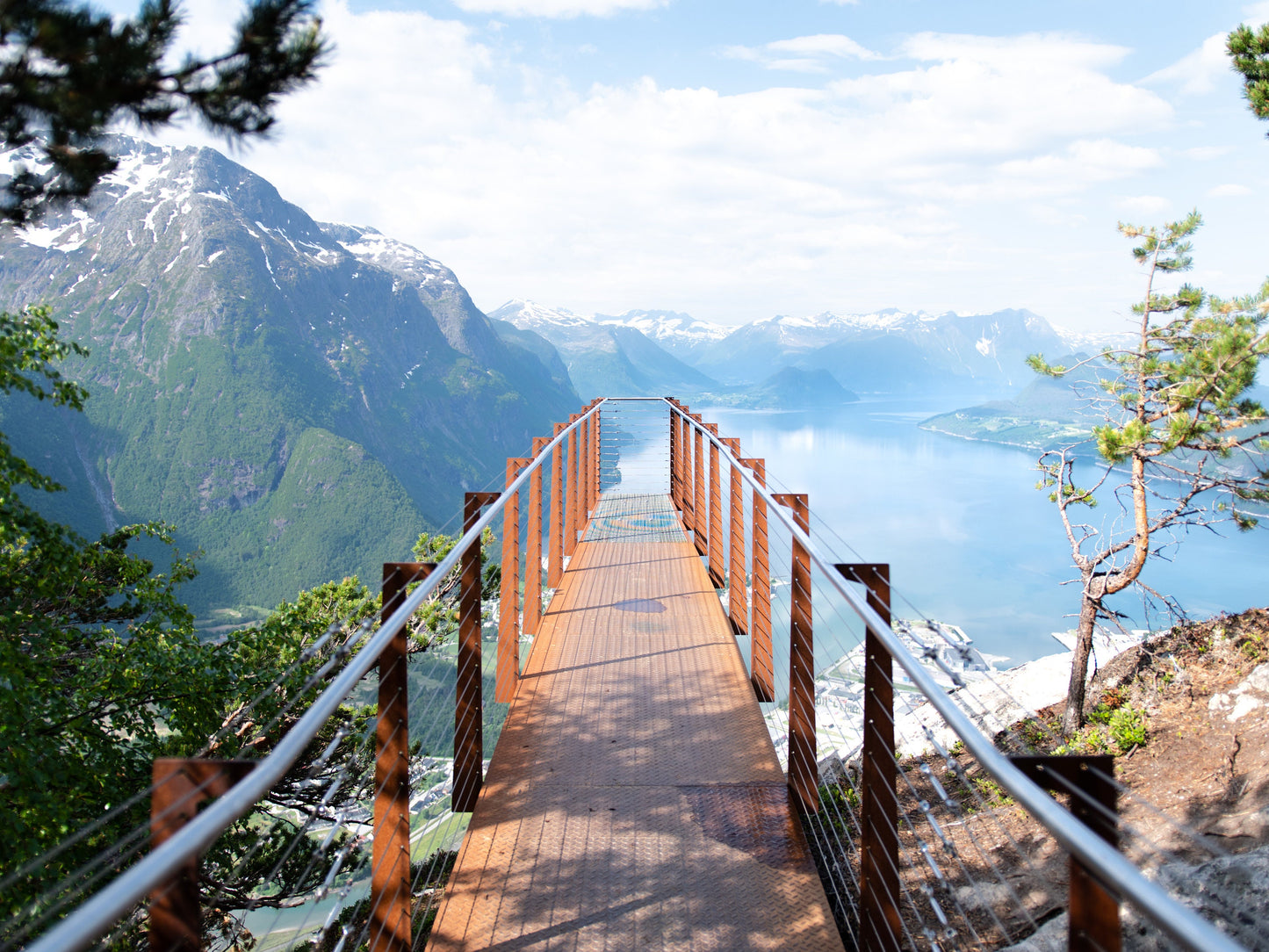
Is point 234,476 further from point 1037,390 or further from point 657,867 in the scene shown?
point 1037,390

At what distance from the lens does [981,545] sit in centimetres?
8331

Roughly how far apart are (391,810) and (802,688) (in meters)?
1.47

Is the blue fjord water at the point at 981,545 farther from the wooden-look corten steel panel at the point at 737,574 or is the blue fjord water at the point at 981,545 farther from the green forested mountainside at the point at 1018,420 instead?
the wooden-look corten steel panel at the point at 737,574

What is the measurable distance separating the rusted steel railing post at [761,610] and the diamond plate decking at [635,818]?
0.11 m

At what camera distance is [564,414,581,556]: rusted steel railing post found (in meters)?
6.18

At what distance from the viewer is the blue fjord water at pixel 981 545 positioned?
63875 millimetres

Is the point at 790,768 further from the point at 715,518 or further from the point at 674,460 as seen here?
the point at 674,460

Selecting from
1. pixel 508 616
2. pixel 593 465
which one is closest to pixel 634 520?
pixel 593 465

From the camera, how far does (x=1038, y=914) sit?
357 cm

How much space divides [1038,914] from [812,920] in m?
2.08

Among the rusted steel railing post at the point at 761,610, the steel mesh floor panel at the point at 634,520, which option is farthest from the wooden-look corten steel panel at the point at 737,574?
the steel mesh floor panel at the point at 634,520

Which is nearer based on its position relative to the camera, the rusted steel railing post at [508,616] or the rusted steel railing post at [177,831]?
the rusted steel railing post at [177,831]

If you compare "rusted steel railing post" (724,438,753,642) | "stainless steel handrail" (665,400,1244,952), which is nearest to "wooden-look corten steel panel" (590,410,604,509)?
"rusted steel railing post" (724,438,753,642)

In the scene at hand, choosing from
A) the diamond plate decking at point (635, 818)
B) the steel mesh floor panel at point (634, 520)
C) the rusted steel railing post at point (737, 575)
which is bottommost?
the diamond plate decking at point (635, 818)
